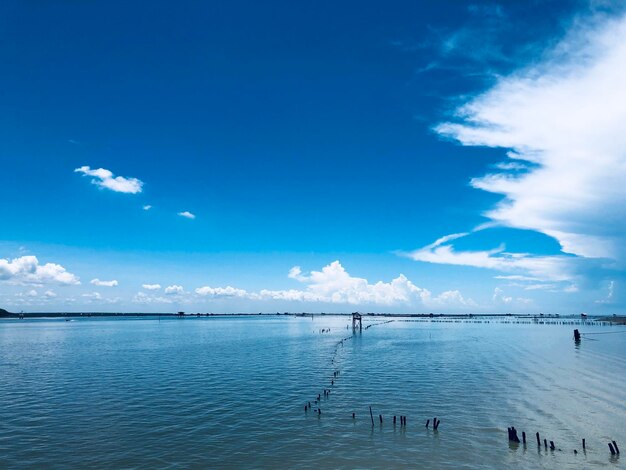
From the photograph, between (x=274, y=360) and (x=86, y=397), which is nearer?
(x=86, y=397)

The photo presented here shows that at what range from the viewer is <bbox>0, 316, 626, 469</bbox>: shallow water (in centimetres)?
2464

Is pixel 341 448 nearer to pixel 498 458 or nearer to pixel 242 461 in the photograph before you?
pixel 242 461

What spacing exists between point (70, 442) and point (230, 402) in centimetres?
1370

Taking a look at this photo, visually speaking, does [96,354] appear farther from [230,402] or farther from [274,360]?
[230,402]

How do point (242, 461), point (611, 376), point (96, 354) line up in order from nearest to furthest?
point (242, 461) < point (611, 376) < point (96, 354)

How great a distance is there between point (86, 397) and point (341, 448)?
91.1 ft

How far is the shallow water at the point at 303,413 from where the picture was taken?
80.8 feet

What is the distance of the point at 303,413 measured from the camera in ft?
111

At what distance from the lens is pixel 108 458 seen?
A: 24266 mm

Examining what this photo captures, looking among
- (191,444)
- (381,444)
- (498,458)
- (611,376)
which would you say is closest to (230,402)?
(191,444)

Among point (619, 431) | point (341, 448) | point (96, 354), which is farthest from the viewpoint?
point (96, 354)

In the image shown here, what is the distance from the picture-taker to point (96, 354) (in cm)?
7369

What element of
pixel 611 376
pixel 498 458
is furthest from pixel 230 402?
pixel 611 376

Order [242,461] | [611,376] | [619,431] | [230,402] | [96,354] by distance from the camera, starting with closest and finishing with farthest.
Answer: [242,461] → [619,431] → [230,402] → [611,376] → [96,354]
